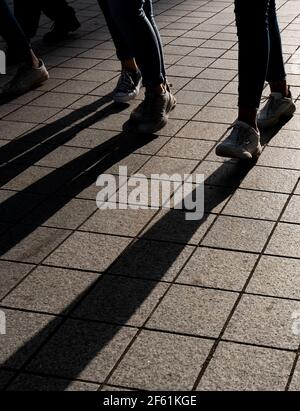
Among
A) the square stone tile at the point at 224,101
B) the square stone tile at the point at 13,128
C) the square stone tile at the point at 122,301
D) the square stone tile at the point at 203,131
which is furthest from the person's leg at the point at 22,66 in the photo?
the square stone tile at the point at 122,301

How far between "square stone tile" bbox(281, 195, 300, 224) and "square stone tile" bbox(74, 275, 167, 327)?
73cm

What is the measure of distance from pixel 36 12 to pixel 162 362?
4.65 metres

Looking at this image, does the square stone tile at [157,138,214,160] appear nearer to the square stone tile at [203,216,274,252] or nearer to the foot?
the square stone tile at [203,216,274,252]

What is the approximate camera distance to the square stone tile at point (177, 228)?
3.49 meters

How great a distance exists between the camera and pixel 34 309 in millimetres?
3020

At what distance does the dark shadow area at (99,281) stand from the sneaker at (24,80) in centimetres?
133

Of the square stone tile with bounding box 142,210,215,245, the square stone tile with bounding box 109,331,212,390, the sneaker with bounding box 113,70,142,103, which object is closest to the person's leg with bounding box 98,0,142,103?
the sneaker with bounding box 113,70,142,103

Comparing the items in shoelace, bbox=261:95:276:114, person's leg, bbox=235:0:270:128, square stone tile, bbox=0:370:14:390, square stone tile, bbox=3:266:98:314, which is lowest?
shoelace, bbox=261:95:276:114

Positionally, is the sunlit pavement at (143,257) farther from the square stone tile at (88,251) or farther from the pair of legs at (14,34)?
the pair of legs at (14,34)

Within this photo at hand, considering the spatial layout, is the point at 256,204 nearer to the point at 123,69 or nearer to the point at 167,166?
the point at 167,166

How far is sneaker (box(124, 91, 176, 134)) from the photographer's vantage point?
15.4ft
